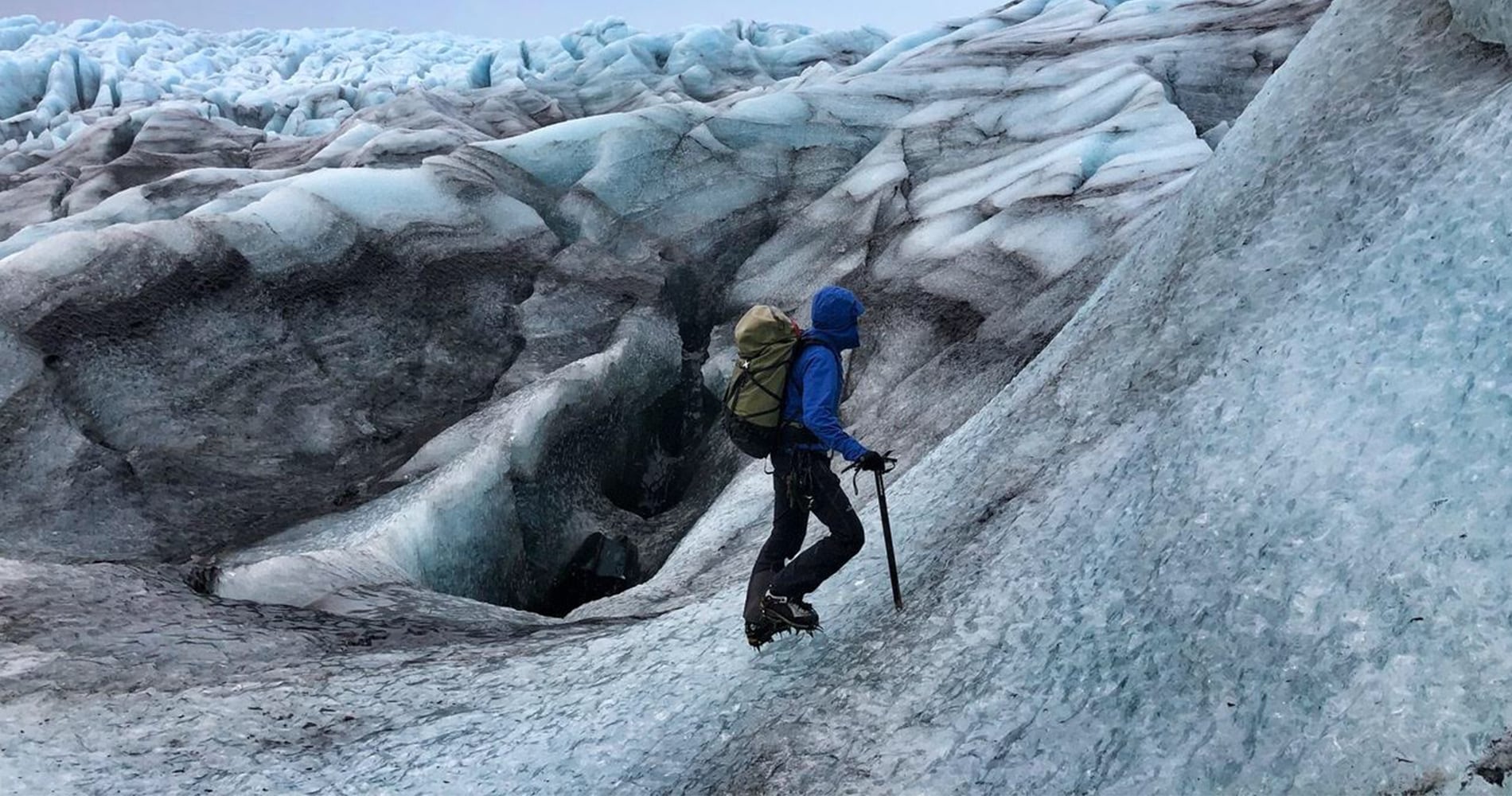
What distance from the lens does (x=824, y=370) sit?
5637 mm

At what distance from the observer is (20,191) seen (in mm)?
27891

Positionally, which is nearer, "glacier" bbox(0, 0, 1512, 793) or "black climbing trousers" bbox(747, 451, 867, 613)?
"glacier" bbox(0, 0, 1512, 793)

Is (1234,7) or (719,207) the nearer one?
(719,207)

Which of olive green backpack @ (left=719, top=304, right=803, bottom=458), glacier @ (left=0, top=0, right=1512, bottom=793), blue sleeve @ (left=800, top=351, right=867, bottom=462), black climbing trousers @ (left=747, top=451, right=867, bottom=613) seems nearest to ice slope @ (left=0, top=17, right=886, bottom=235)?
glacier @ (left=0, top=0, right=1512, bottom=793)

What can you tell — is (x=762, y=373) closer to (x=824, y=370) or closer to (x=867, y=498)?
(x=824, y=370)

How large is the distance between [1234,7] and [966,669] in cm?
2517

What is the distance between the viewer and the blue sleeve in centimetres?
547

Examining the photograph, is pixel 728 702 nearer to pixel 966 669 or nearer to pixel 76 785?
pixel 966 669

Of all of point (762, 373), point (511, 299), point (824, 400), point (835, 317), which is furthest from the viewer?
point (511, 299)

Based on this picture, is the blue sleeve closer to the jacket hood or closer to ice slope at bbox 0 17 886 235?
the jacket hood

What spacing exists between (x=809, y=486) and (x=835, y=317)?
41.0 inches

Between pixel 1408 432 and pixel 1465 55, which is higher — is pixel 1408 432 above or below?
below

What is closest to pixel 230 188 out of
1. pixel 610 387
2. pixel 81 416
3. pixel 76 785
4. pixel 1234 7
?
pixel 81 416

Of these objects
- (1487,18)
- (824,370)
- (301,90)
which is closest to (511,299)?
(824,370)
